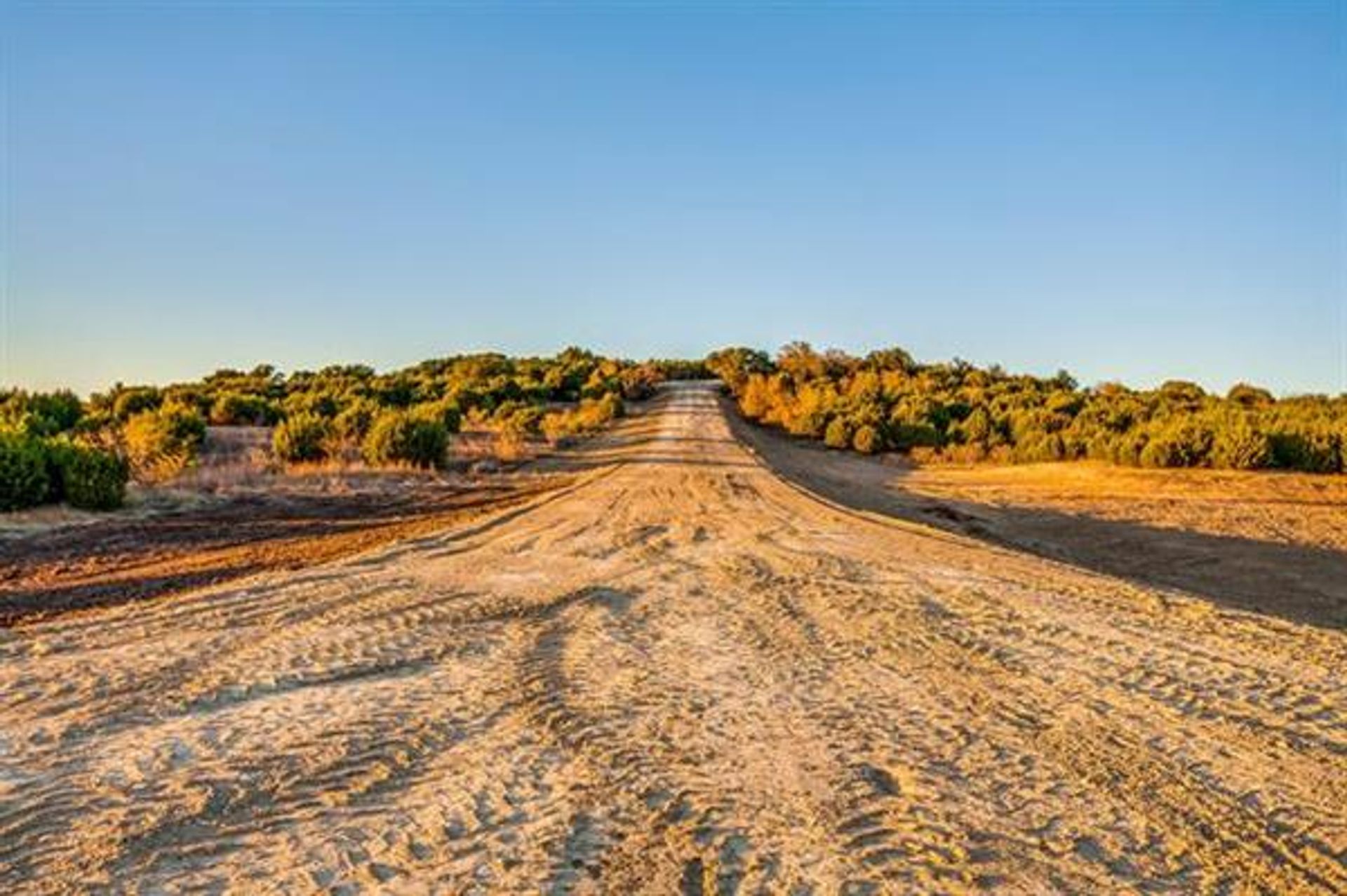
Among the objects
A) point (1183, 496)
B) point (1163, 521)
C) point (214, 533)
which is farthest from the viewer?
point (1183, 496)

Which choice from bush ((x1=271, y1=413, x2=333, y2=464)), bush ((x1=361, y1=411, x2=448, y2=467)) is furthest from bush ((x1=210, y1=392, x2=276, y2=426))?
bush ((x1=361, y1=411, x2=448, y2=467))

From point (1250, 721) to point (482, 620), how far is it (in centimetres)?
452

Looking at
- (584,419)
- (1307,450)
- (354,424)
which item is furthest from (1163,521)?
(584,419)

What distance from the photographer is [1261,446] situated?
20531 mm

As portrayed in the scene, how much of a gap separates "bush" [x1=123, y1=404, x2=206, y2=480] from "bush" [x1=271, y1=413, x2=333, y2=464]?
69.9 inches

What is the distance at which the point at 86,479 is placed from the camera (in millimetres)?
14773

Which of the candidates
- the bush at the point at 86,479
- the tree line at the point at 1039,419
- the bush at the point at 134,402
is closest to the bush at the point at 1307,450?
the tree line at the point at 1039,419

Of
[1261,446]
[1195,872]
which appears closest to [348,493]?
[1195,872]

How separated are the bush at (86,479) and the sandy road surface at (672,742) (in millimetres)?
8322

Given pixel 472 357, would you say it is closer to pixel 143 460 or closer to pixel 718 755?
pixel 143 460

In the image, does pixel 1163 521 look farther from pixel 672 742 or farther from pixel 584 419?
pixel 584 419

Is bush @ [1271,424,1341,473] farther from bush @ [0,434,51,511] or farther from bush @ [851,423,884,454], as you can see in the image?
bush @ [0,434,51,511]

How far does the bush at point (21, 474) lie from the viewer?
1384cm

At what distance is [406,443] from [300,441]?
2595 mm
